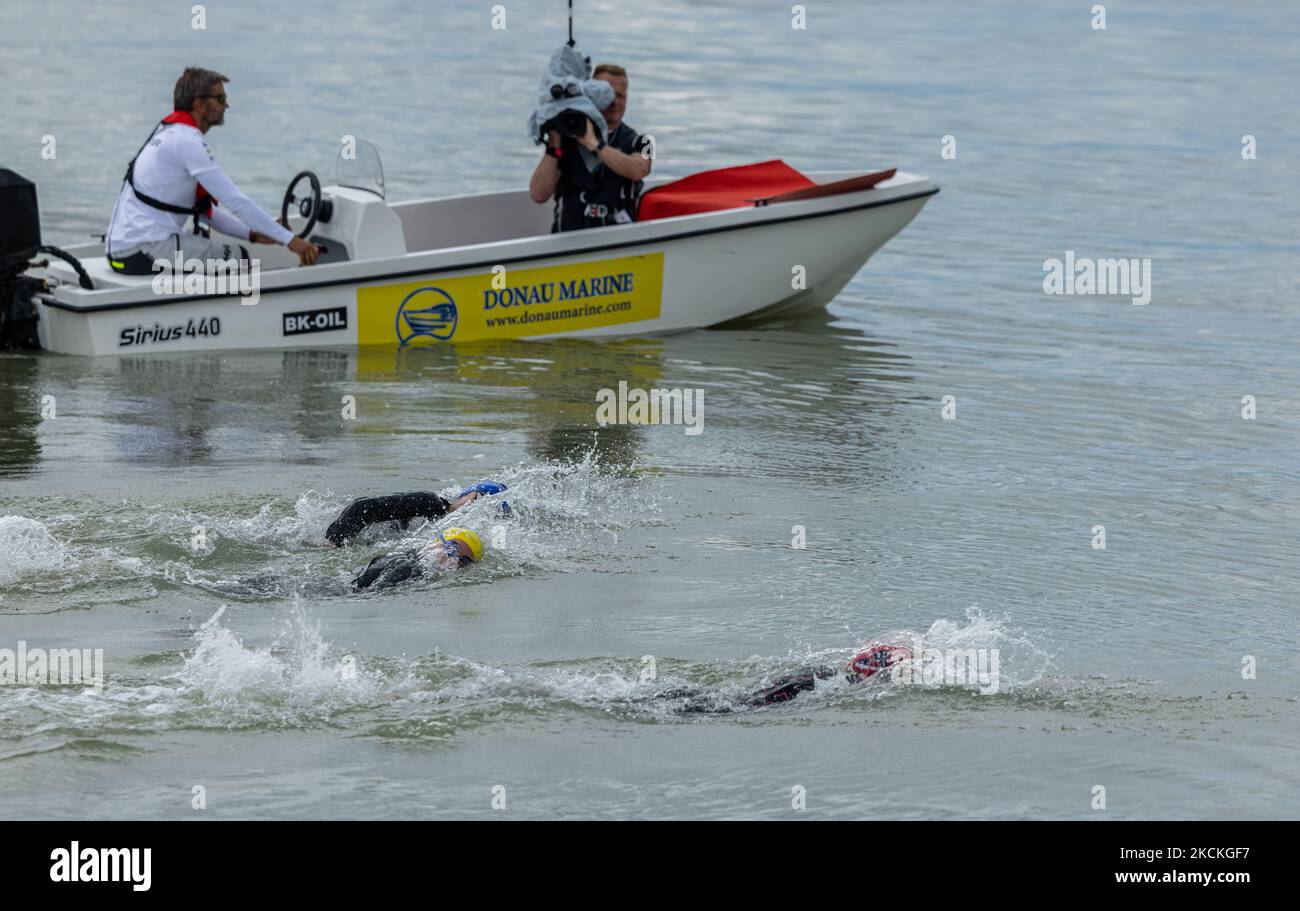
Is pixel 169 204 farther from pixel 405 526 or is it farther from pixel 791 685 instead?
pixel 791 685

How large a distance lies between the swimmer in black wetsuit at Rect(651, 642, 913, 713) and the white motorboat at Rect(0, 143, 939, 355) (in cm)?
592

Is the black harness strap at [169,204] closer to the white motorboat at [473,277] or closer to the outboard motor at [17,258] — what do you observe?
the white motorboat at [473,277]

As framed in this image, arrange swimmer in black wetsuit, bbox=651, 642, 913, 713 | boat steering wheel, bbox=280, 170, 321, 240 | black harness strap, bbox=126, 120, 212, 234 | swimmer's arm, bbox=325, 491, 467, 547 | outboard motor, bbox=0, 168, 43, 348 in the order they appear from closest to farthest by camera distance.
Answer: swimmer in black wetsuit, bbox=651, 642, 913, 713 < swimmer's arm, bbox=325, 491, 467, 547 < outboard motor, bbox=0, 168, 43, 348 < black harness strap, bbox=126, 120, 212, 234 < boat steering wheel, bbox=280, 170, 321, 240

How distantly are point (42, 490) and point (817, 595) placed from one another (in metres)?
3.82

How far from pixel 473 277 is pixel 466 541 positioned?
4706mm

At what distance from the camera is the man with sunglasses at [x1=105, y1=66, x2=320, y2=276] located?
11.1 meters

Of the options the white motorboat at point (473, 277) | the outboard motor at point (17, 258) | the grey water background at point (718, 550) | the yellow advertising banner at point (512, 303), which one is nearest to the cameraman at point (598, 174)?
the white motorboat at point (473, 277)

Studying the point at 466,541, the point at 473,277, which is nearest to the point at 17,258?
the point at 473,277

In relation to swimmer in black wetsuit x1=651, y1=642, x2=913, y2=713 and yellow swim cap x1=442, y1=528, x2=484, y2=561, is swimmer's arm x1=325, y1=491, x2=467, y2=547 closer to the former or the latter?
yellow swim cap x1=442, y1=528, x2=484, y2=561

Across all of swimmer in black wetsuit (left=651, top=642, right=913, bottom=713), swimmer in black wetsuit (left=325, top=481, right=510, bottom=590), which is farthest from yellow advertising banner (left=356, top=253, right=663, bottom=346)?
swimmer in black wetsuit (left=651, top=642, right=913, bottom=713)

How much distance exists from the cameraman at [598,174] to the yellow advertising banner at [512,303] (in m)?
0.34

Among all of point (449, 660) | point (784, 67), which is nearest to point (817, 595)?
point (449, 660)

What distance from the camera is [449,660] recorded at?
656cm

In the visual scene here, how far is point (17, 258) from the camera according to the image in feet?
36.3
